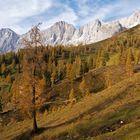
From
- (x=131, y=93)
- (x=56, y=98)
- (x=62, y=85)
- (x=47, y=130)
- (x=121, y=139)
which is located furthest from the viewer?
(x=62, y=85)

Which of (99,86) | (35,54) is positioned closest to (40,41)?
(35,54)

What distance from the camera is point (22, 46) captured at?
48312mm

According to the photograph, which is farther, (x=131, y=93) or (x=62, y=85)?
(x=62, y=85)

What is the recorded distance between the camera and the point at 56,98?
143875 mm

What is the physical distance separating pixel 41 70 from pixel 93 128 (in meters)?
14.1

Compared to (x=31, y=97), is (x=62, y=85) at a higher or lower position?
lower

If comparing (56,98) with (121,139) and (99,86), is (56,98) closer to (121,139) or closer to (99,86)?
(99,86)

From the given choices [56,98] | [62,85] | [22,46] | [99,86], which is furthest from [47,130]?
[62,85]

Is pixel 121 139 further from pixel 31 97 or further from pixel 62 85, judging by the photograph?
pixel 62 85

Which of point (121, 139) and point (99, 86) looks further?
point (99, 86)

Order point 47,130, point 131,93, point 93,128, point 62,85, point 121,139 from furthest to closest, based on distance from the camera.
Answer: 1. point 62,85
2. point 131,93
3. point 47,130
4. point 93,128
5. point 121,139

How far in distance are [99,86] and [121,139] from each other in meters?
126

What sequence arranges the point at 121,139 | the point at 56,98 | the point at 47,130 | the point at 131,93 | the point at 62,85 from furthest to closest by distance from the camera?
the point at 62,85 < the point at 56,98 < the point at 131,93 < the point at 47,130 < the point at 121,139

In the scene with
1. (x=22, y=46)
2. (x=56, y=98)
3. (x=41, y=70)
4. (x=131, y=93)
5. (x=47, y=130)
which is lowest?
(x=56, y=98)
